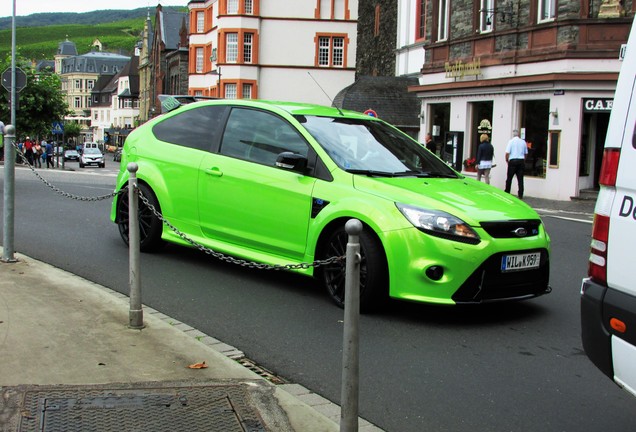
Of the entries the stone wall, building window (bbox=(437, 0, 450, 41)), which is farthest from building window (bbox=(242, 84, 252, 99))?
building window (bbox=(437, 0, 450, 41))

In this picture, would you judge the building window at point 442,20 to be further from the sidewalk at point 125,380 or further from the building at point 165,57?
the building at point 165,57

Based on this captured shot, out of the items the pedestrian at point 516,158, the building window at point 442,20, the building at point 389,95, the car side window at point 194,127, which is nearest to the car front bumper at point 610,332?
the car side window at point 194,127

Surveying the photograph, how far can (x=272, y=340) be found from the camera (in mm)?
6113

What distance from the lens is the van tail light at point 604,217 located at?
12.8 feet

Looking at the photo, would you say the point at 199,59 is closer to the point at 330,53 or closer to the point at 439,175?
the point at 330,53

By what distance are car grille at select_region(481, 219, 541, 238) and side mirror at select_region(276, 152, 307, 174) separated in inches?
70.2

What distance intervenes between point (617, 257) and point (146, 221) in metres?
6.31

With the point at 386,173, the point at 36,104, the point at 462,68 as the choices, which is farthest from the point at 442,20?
the point at 36,104

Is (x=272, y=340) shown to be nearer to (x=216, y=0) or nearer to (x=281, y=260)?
(x=281, y=260)

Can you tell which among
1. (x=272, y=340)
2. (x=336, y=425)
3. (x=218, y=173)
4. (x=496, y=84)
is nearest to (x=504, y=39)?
(x=496, y=84)

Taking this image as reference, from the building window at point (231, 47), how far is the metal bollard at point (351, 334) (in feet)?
193

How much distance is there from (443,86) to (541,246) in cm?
2223

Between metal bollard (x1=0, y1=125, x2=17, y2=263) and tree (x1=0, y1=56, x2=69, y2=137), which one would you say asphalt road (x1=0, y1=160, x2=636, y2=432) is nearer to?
metal bollard (x1=0, y1=125, x2=17, y2=263)

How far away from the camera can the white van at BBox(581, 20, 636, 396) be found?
3695mm
